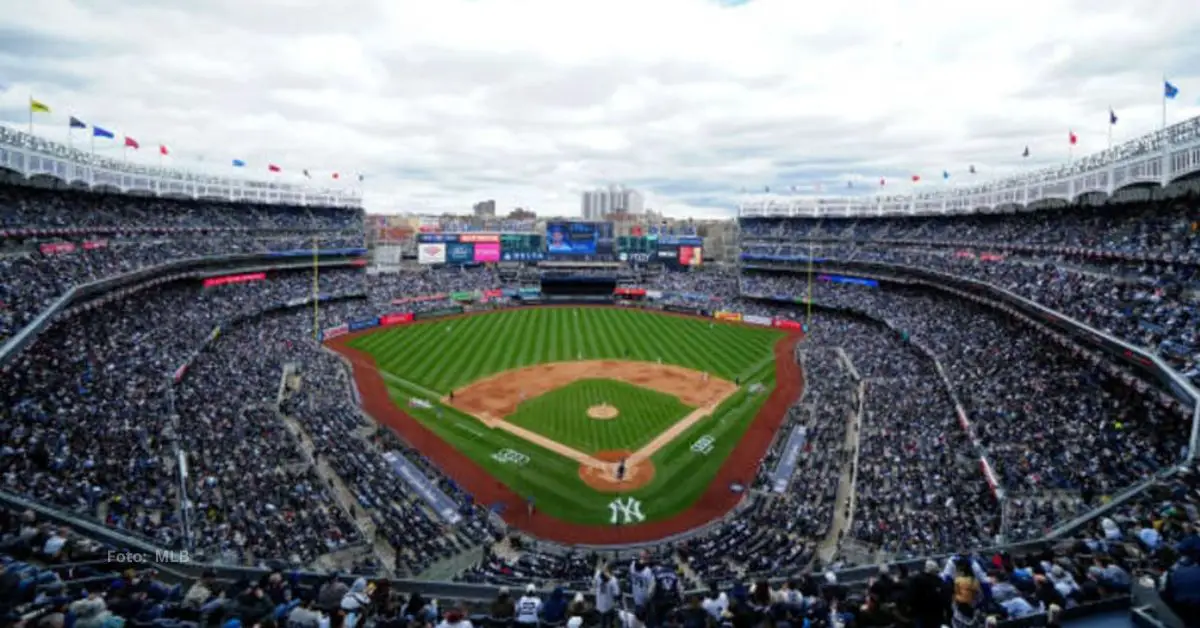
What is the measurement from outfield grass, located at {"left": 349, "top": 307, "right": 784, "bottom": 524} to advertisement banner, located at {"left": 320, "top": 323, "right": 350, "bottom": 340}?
271 cm

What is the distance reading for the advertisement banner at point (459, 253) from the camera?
80688 millimetres

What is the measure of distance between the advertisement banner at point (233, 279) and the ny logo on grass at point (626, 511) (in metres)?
46.9

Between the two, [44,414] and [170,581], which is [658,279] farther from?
[170,581]

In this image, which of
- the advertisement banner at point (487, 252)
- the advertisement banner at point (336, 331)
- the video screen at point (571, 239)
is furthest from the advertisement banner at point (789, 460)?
the advertisement banner at point (487, 252)

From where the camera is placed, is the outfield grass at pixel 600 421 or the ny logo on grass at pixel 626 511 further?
the outfield grass at pixel 600 421

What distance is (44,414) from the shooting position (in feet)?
70.9

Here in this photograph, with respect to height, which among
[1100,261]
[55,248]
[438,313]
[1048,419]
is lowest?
[1048,419]

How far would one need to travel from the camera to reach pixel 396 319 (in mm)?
62438

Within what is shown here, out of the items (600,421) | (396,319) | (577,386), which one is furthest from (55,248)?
(600,421)

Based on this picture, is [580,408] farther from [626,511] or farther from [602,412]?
[626,511]

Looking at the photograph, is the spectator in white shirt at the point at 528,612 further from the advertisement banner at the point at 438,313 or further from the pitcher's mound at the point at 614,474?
the advertisement banner at the point at 438,313

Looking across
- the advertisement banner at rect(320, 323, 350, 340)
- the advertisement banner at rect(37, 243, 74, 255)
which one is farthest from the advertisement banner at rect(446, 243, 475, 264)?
the advertisement banner at rect(37, 243, 74, 255)

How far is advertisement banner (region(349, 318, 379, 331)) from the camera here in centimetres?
5772

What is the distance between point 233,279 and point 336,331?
11652 millimetres
